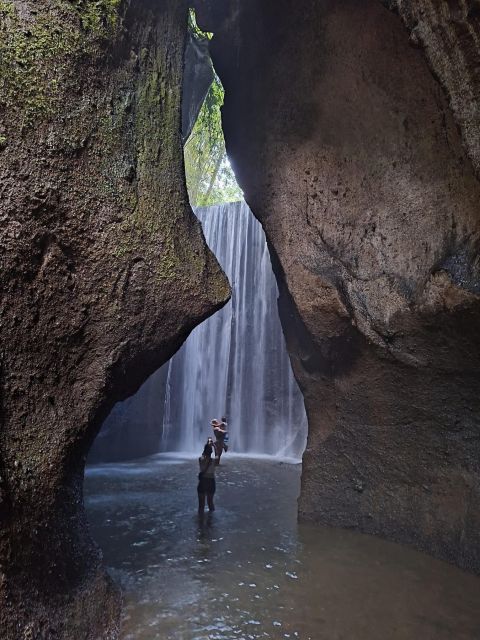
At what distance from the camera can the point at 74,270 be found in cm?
335

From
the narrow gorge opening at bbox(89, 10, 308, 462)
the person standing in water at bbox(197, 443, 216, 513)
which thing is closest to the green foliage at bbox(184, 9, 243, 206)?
the narrow gorge opening at bbox(89, 10, 308, 462)

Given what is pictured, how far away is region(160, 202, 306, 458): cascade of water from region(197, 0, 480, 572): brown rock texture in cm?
843

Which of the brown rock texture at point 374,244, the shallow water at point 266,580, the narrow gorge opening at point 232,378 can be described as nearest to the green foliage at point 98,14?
the brown rock texture at point 374,244

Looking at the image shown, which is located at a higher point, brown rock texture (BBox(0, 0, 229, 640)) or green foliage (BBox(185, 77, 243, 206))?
green foliage (BBox(185, 77, 243, 206))

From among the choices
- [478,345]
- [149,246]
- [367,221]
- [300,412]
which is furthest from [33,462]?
[300,412]

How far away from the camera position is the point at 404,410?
514cm

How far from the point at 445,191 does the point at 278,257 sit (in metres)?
2.14

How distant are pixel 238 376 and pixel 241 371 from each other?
0.21 meters

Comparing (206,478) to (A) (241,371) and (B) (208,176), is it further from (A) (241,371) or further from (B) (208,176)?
(B) (208,176)

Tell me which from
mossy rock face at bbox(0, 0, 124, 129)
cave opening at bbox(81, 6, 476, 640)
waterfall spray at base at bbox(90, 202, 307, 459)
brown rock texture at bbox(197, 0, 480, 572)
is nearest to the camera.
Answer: mossy rock face at bbox(0, 0, 124, 129)

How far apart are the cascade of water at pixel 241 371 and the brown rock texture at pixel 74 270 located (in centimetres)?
1097

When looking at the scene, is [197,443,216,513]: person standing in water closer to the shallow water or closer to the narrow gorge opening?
the shallow water

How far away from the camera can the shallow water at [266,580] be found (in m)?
3.34

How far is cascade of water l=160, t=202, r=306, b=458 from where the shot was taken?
575 inches
